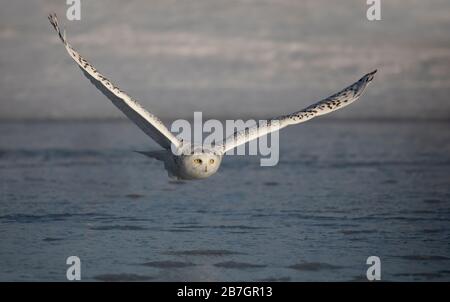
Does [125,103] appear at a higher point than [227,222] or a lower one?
higher

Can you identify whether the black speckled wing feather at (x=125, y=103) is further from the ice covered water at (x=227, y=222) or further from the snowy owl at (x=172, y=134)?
the ice covered water at (x=227, y=222)

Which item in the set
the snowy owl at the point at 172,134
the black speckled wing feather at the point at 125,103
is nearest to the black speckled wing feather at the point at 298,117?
the snowy owl at the point at 172,134

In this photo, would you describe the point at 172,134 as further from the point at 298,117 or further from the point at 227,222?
the point at 227,222

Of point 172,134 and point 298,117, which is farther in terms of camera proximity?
point 298,117

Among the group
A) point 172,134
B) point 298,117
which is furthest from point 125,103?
point 298,117

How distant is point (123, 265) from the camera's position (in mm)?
22703

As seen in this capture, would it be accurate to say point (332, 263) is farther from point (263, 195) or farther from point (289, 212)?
point (263, 195)

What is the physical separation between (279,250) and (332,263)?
1929mm

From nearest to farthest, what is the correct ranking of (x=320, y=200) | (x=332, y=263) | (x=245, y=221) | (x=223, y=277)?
(x=223, y=277) → (x=332, y=263) → (x=245, y=221) → (x=320, y=200)

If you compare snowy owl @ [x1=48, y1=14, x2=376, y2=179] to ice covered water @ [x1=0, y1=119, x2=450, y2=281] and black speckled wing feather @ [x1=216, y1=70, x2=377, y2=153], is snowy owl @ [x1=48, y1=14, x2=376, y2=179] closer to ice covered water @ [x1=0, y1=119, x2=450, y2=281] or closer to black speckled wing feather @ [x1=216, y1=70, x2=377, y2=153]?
black speckled wing feather @ [x1=216, y1=70, x2=377, y2=153]

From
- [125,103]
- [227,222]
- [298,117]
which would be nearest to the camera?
[125,103]

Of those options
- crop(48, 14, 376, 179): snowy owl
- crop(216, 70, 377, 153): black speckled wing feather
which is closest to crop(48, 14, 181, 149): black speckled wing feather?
crop(48, 14, 376, 179): snowy owl

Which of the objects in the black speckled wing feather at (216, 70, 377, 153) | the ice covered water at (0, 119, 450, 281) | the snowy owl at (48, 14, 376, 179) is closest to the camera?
the ice covered water at (0, 119, 450, 281)

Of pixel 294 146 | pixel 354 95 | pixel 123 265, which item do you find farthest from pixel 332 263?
pixel 294 146
